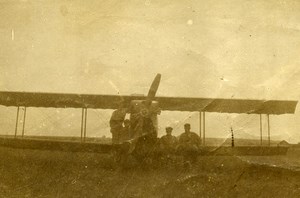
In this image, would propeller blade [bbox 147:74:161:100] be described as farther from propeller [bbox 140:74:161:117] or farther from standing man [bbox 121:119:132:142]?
standing man [bbox 121:119:132:142]

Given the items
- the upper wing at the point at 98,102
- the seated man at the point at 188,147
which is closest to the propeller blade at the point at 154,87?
the seated man at the point at 188,147

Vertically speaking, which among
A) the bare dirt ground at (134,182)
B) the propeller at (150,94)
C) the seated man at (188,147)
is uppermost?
the propeller at (150,94)

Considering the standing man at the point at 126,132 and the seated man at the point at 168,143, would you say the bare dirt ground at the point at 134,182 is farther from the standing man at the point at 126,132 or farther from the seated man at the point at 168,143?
the standing man at the point at 126,132

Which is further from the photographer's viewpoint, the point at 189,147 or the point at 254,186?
the point at 189,147

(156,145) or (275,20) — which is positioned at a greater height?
(275,20)

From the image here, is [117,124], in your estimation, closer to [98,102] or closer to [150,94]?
[150,94]

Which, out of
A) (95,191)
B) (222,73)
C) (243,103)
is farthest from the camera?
(243,103)

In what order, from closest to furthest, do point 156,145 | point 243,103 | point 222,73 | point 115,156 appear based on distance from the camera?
point 222,73 → point 156,145 → point 115,156 → point 243,103

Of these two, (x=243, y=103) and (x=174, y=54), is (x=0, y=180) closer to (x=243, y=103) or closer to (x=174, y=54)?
(x=174, y=54)

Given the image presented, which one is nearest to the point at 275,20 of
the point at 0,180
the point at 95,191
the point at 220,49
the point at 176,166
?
the point at 220,49

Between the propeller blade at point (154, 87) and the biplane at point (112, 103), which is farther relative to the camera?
the biplane at point (112, 103)
